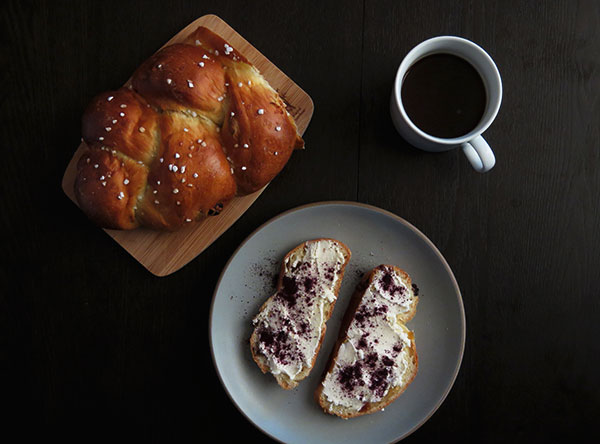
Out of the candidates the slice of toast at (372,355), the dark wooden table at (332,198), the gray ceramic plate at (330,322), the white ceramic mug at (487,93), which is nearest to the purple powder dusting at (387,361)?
the slice of toast at (372,355)

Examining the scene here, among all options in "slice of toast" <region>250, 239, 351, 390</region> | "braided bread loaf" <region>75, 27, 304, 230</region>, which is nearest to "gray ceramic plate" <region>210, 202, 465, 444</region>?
"slice of toast" <region>250, 239, 351, 390</region>

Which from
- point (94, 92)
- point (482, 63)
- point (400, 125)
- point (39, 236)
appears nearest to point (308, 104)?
point (400, 125)

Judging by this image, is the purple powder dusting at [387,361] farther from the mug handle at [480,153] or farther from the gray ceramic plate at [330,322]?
the mug handle at [480,153]

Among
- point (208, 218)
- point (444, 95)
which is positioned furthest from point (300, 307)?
point (444, 95)

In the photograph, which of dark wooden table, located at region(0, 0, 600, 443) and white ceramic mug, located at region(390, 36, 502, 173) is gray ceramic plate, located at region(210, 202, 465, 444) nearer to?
dark wooden table, located at region(0, 0, 600, 443)

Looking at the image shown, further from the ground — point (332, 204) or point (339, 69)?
point (339, 69)

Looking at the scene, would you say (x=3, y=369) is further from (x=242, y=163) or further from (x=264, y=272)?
(x=242, y=163)

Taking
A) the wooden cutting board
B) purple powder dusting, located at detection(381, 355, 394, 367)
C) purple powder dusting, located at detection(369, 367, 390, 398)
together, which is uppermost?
the wooden cutting board
